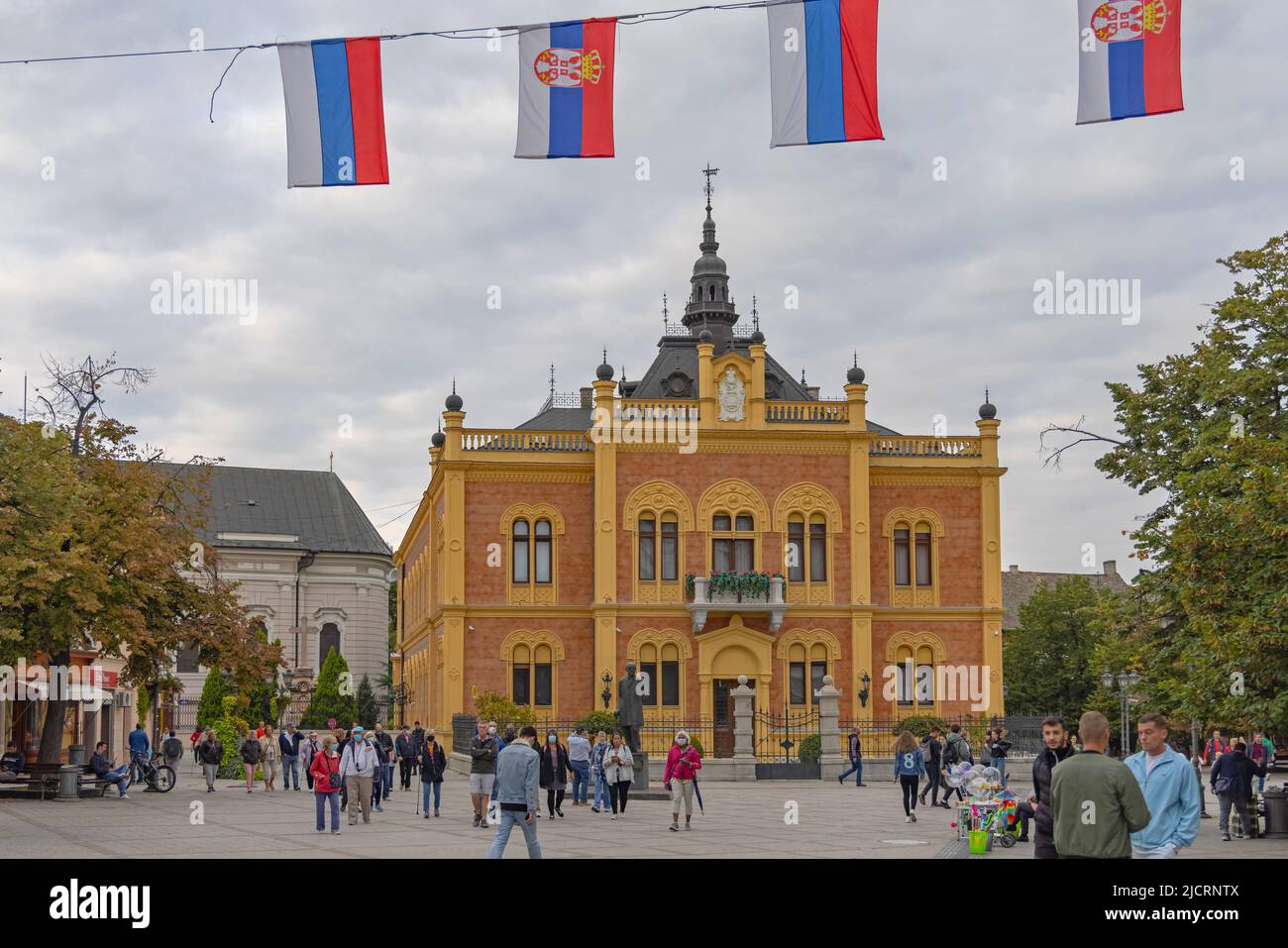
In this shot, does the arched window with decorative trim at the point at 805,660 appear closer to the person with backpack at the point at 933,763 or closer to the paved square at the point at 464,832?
the person with backpack at the point at 933,763

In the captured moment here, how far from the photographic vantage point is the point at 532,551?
49.1 metres

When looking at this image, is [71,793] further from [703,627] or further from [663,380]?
[663,380]

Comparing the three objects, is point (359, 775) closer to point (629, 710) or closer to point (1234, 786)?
point (629, 710)

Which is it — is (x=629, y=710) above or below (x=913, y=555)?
below

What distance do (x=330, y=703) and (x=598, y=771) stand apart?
3890cm

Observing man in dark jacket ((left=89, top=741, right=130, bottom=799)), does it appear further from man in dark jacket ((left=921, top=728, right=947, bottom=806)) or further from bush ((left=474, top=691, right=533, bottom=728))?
man in dark jacket ((left=921, top=728, right=947, bottom=806))

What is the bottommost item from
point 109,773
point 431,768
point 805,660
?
point 109,773

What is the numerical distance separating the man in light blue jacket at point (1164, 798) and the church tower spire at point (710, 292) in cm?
4524

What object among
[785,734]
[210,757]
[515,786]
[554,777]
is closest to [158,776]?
[210,757]

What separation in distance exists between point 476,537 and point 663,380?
8117 mm

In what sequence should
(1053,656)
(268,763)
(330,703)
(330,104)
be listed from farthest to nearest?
(1053,656) < (330,703) < (268,763) < (330,104)

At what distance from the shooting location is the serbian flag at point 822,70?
18.8 m

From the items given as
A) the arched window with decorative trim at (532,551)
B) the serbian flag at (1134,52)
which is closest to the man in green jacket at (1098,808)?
the serbian flag at (1134,52)

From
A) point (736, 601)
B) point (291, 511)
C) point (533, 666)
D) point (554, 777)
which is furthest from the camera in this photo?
point (291, 511)
